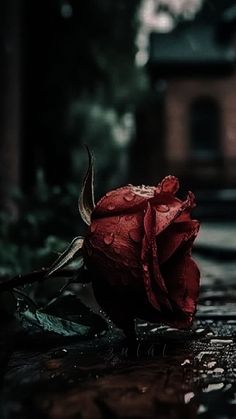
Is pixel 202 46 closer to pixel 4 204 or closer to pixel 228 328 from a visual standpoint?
pixel 4 204

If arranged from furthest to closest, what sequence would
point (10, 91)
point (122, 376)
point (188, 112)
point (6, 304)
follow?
point (188, 112), point (10, 91), point (6, 304), point (122, 376)

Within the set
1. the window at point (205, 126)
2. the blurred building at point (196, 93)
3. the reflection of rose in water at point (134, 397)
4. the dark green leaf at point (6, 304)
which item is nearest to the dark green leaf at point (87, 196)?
the reflection of rose in water at point (134, 397)

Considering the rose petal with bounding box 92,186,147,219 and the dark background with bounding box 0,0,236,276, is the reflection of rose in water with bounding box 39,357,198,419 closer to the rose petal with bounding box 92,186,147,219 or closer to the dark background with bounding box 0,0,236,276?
the rose petal with bounding box 92,186,147,219

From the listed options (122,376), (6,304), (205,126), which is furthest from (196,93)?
(122,376)

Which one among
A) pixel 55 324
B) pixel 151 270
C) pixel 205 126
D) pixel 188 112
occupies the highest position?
pixel 151 270

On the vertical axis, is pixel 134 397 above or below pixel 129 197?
below

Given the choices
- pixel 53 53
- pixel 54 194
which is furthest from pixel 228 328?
pixel 53 53

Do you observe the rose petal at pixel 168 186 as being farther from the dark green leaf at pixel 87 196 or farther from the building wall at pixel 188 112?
the building wall at pixel 188 112

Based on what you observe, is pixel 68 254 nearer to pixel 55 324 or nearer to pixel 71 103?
pixel 55 324
